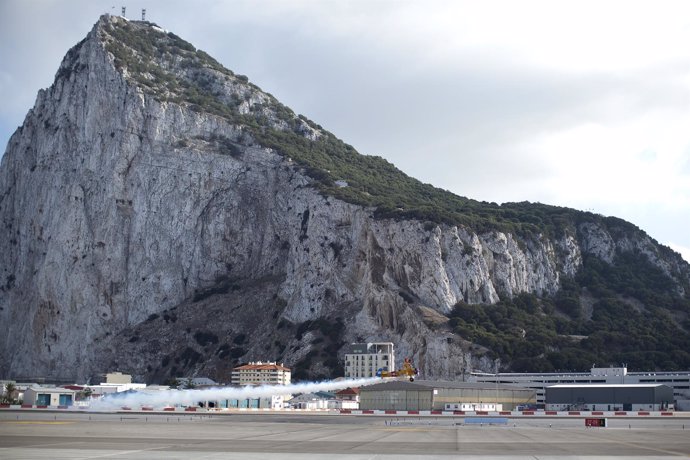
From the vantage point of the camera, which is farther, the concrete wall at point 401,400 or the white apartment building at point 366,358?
the white apartment building at point 366,358

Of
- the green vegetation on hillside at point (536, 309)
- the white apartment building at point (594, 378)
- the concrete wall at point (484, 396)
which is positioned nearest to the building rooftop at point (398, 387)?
the concrete wall at point (484, 396)

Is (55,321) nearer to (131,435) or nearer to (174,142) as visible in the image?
(174,142)

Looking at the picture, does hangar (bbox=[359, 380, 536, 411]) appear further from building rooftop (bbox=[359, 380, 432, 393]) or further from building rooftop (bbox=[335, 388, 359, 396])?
building rooftop (bbox=[335, 388, 359, 396])

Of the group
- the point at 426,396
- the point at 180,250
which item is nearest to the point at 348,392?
the point at 426,396

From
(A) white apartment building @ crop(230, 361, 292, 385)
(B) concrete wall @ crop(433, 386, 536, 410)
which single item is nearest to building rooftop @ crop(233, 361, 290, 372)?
(A) white apartment building @ crop(230, 361, 292, 385)

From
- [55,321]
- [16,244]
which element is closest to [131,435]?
[55,321]

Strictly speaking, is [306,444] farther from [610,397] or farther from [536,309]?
[536,309]

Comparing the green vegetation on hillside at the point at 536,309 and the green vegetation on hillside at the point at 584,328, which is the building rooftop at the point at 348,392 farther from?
the green vegetation on hillside at the point at 584,328
